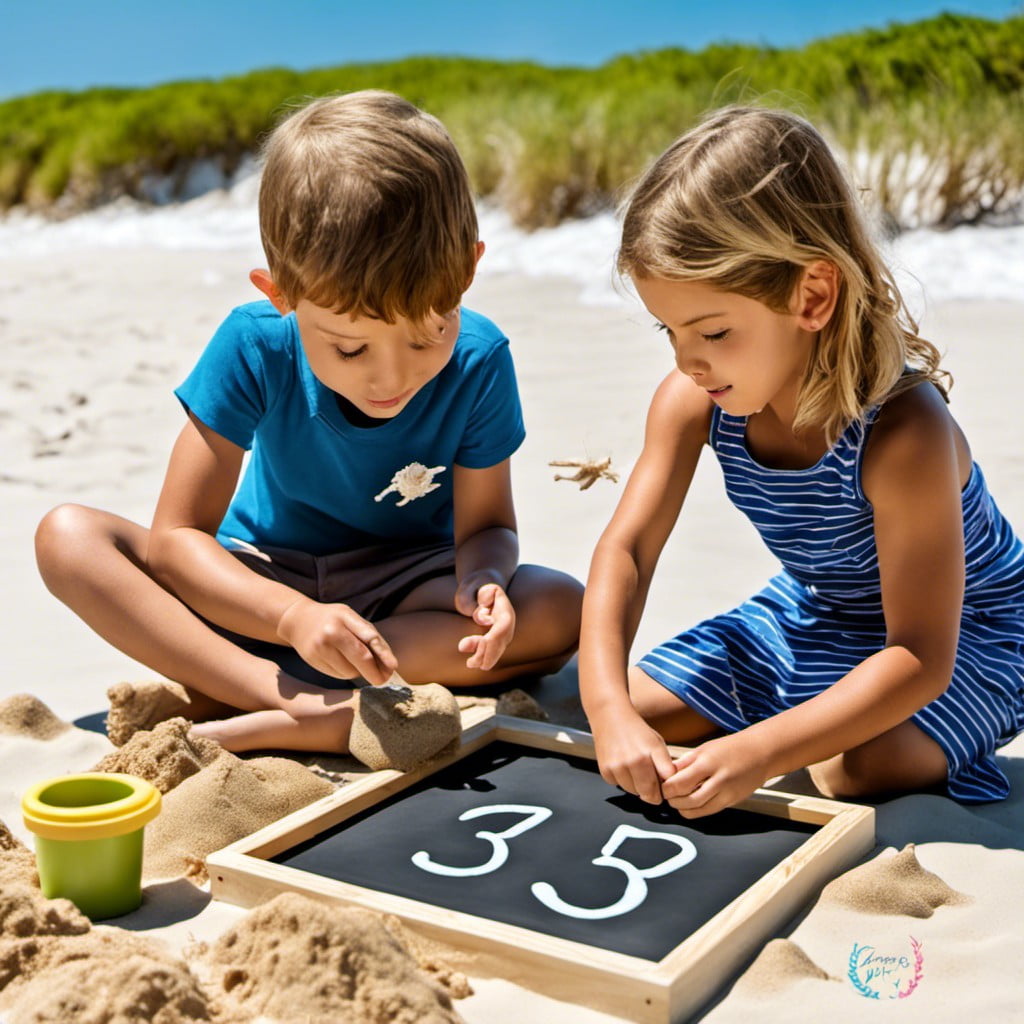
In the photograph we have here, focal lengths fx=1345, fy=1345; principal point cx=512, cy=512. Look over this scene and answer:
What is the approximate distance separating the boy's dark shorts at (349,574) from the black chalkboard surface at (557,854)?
1.74ft

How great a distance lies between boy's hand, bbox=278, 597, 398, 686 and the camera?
74.7 inches

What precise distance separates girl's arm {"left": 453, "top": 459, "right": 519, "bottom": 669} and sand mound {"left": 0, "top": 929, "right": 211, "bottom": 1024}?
807mm

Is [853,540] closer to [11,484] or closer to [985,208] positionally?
[11,484]

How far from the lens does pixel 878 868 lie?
1.64 metres

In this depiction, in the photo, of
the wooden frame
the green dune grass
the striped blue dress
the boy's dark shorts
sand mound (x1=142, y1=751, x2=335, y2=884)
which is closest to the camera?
the wooden frame

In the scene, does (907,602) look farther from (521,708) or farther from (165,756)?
(165,756)

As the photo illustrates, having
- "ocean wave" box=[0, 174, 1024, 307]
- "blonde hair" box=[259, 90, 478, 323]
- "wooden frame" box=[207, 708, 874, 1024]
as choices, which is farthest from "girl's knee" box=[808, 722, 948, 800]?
"blonde hair" box=[259, 90, 478, 323]

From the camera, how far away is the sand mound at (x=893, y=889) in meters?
1.59

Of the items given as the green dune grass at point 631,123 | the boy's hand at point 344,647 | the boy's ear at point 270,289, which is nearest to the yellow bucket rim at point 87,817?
the boy's hand at point 344,647

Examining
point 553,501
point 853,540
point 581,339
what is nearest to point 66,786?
point 853,540

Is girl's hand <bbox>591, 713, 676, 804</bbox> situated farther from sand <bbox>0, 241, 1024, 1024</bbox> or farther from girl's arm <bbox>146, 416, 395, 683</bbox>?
girl's arm <bbox>146, 416, 395, 683</bbox>

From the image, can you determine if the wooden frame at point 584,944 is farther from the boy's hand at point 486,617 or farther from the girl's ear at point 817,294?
the girl's ear at point 817,294

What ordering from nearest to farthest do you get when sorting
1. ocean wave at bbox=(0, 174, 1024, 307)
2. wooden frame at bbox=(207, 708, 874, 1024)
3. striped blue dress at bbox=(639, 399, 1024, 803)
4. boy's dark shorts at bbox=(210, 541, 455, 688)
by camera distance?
1. wooden frame at bbox=(207, 708, 874, 1024)
2. striped blue dress at bbox=(639, 399, 1024, 803)
3. boy's dark shorts at bbox=(210, 541, 455, 688)
4. ocean wave at bbox=(0, 174, 1024, 307)

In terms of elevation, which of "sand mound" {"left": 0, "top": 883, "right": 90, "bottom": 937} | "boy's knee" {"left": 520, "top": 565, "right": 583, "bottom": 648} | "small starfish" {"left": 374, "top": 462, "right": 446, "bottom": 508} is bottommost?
"sand mound" {"left": 0, "top": 883, "right": 90, "bottom": 937}
